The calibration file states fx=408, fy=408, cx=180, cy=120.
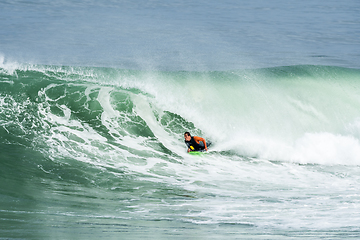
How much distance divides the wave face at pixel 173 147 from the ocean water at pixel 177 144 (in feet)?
0.11

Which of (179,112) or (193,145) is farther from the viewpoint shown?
(179,112)

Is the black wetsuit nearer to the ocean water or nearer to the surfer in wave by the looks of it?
the surfer in wave

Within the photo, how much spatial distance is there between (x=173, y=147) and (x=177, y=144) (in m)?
0.23

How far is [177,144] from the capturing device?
9.04 meters

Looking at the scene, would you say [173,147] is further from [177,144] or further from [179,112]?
[179,112]

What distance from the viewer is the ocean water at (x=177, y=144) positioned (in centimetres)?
516

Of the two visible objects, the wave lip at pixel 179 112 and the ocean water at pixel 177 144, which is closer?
the ocean water at pixel 177 144

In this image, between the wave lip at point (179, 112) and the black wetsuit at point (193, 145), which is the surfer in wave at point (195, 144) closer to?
the black wetsuit at point (193, 145)

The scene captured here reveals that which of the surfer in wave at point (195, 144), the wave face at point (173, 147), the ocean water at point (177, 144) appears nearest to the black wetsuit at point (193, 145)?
the surfer in wave at point (195, 144)

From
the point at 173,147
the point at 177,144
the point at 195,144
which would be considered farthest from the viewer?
the point at 177,144

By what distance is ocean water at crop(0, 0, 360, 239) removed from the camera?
16.9 feet

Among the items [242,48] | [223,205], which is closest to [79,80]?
[223,205]

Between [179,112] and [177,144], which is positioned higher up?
[179,112]

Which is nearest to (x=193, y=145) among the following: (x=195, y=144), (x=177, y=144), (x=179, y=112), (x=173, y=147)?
(x=195, y=144)
